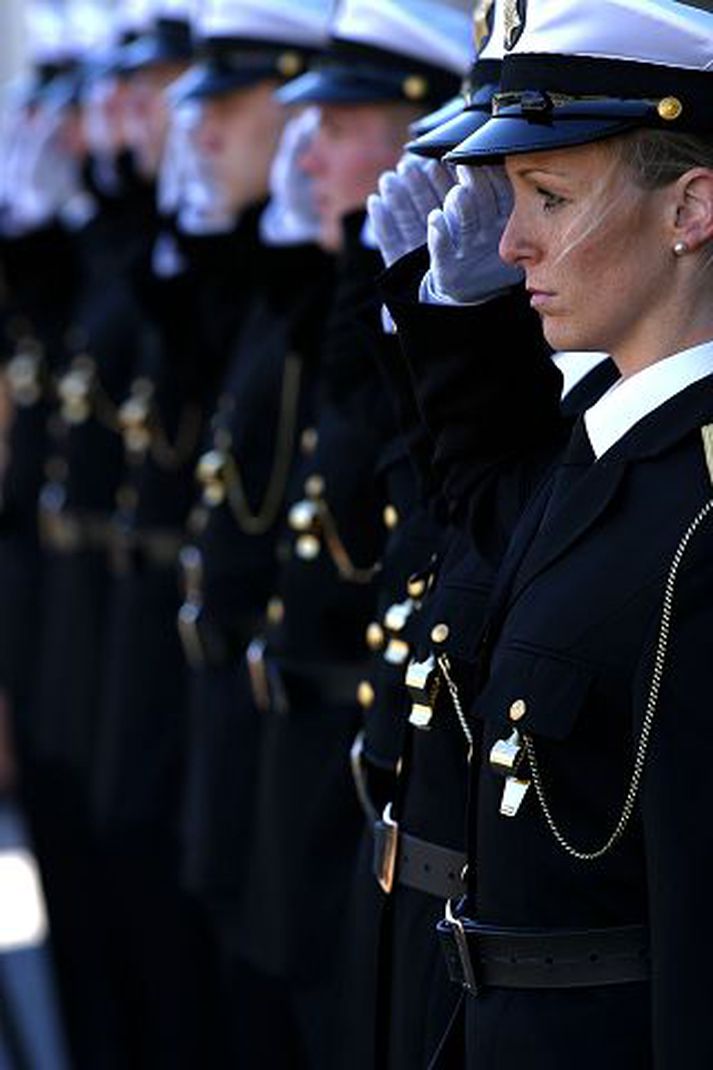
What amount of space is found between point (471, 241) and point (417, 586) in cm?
44

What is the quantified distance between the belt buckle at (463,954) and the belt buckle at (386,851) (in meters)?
0.37

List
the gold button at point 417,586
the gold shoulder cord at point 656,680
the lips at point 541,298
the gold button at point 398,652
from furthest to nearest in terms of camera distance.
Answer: the gold button at point 398,652 < the gold button at point 417,586 < the lips at point 541,298 < the gold shoulder cord at point 656,680

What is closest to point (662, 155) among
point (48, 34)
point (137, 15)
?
point (137, 15)

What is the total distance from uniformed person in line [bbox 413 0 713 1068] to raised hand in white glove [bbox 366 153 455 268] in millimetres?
638

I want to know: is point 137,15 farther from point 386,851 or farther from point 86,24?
point 386,851

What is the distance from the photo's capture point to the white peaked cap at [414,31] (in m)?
4.29

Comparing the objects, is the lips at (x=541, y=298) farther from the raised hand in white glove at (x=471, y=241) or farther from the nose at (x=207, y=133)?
the nose at (x=207, y=133)

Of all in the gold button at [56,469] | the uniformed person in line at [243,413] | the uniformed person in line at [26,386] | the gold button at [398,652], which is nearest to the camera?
the gold button at [398,652]

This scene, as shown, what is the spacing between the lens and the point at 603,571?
2.67 metres

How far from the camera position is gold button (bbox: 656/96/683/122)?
2684 millimetres

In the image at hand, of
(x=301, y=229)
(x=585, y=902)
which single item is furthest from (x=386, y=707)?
(x=301, y=229)

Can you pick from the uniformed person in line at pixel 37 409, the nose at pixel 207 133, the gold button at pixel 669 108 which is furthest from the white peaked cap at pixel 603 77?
the uniformed person in line at pixel 37 409

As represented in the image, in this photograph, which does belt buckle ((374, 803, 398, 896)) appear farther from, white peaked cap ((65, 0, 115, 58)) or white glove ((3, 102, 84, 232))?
white peaked cap ((65, 0, 115, 58))

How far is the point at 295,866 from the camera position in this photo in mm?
4383
